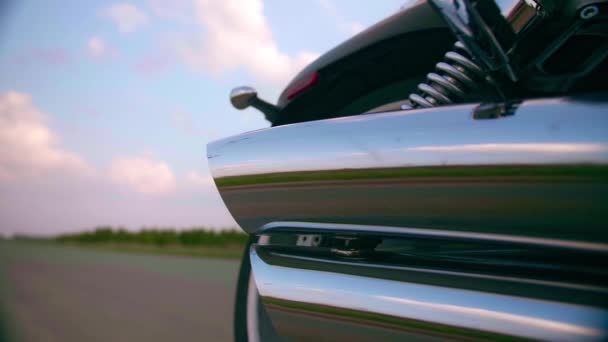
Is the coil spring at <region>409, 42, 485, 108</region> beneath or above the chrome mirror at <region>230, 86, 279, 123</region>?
beneath

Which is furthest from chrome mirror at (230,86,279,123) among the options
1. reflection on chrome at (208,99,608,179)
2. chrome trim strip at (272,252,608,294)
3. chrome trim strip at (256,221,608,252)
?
chrome trim strip at (272,252,608,294)

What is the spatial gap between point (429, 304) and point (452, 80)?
1.72ft

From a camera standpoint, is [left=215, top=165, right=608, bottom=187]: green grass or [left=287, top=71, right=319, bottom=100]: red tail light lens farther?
[left=287, top=71, right=319, bottom=100]: red tail light lens

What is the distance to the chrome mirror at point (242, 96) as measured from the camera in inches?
54.4

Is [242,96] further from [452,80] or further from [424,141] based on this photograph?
[424,141]

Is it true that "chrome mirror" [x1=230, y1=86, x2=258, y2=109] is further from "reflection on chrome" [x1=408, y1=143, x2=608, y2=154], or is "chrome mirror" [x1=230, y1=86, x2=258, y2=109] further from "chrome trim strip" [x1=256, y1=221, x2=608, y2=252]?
"reflection on chrome" [x1=408, y1=143, x2=608, y2=154]

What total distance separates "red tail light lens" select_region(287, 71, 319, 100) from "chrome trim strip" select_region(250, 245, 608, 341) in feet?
1.47

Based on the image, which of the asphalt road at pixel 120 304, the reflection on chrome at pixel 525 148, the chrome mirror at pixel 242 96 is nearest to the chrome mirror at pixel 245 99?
the chrome mirror at pixel 242 96

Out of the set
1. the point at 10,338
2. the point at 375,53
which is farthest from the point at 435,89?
the point at 10,338

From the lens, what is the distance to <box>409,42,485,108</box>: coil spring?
109 cm

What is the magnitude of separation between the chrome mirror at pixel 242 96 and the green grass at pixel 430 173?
12.2 inches

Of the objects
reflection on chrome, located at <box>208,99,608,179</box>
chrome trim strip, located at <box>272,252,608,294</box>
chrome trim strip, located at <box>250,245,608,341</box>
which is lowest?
chrome trim strip, located at <box>250,245,608,341</box>

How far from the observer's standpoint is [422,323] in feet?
2.58

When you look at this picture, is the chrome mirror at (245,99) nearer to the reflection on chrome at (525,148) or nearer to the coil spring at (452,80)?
the coil spring at (452,80)
